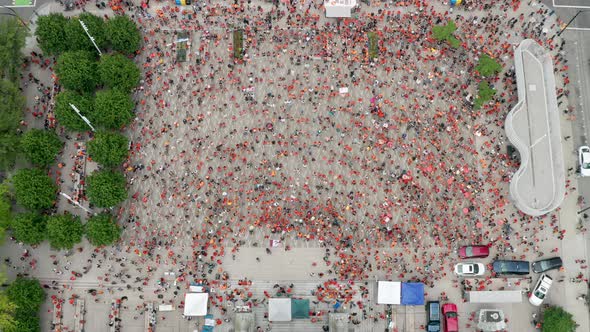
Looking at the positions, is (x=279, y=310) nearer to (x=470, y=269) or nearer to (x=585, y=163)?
(x=470, y=269)

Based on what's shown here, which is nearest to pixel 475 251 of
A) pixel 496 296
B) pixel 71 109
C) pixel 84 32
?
pixel 496 296

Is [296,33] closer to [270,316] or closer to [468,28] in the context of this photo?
[468,28]

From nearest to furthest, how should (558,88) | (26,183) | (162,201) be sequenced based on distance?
(26,183), (162,201), (558,88)

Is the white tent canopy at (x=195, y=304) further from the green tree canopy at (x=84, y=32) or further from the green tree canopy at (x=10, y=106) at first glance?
the green tree canopy at (x=84, y=32)

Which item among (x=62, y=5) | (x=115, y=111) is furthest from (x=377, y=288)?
(x=62, y=5)

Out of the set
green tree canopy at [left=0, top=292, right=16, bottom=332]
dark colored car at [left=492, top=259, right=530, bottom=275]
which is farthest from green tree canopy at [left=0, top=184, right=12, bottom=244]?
dark colored car at [left=492, top=259, right=530, bottom=275]

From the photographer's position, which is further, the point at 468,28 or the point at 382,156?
the point at 468,28

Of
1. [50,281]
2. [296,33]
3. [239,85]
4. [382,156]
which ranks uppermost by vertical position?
[296,33]
